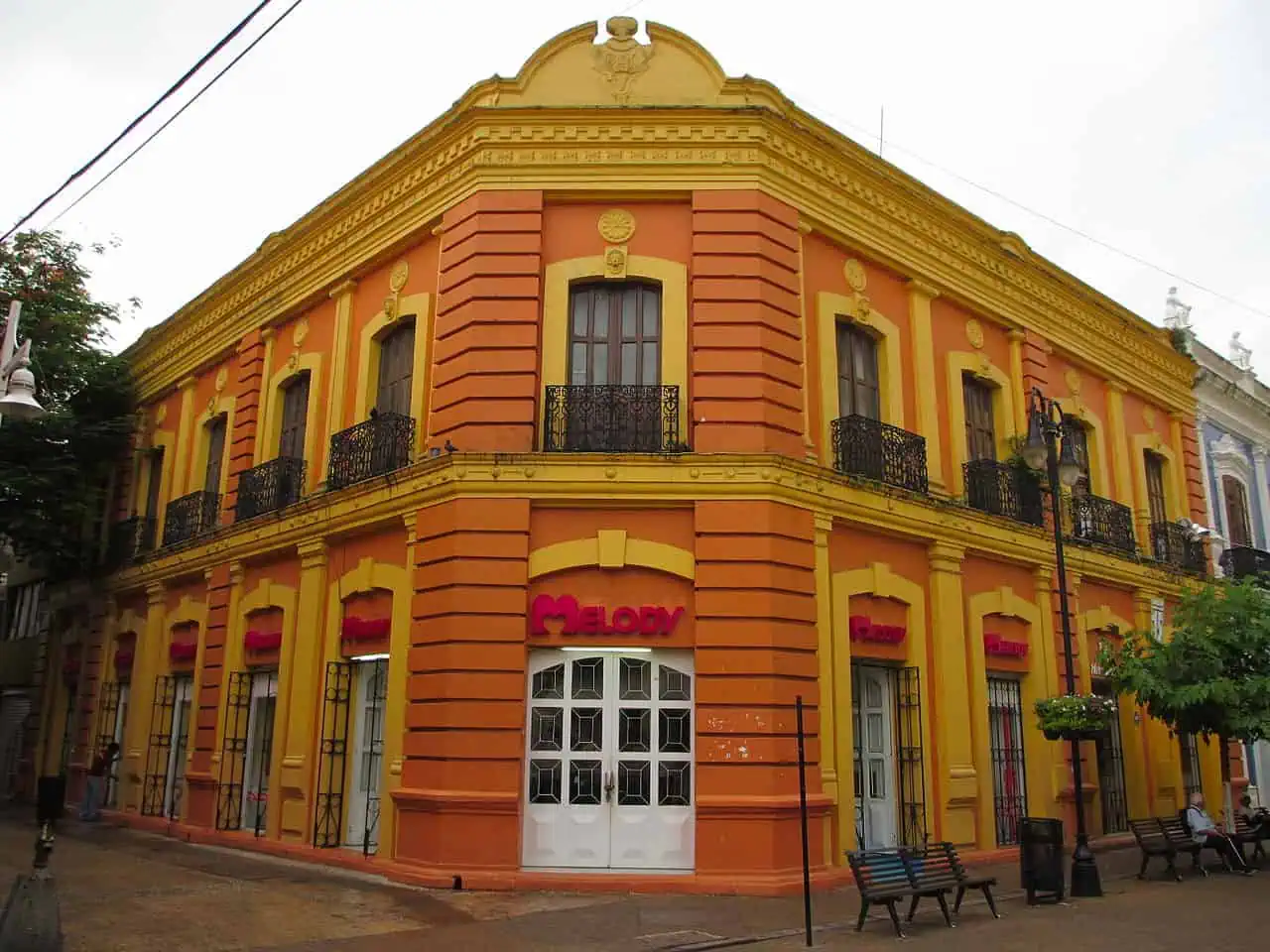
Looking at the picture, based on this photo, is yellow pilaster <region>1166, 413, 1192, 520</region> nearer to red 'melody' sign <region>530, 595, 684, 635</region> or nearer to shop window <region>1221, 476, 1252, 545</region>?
shop window <region>1221, 476, 1252, 545</region>

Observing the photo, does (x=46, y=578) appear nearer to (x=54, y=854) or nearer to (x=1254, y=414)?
(x=54, y=854)

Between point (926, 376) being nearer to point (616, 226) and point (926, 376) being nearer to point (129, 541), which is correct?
point (616, 226)

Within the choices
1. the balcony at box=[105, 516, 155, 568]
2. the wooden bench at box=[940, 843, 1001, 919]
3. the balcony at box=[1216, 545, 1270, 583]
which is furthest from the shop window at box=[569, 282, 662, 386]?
the balcony at box=[1216, 545, 1270, 583]

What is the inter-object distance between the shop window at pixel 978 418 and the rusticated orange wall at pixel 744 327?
15.2 feet

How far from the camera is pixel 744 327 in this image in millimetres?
13680

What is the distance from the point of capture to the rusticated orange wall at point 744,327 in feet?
44.0

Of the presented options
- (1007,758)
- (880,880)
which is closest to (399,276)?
(880,880)

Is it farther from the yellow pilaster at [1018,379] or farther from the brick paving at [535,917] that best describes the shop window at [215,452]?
the yellow pilaster at [1018,379]

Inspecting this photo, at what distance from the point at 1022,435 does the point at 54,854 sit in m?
15.8

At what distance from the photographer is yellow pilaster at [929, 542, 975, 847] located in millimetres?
14867

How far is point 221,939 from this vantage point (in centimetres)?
964

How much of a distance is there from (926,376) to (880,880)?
828cm

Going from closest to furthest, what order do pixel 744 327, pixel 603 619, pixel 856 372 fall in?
1. pixel 603 619
2. pixel 744 327
3. pixel 856 372

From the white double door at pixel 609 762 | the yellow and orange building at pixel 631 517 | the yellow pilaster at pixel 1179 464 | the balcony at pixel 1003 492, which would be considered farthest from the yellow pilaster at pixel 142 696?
the yellow pilaster at pixel 1179 464
